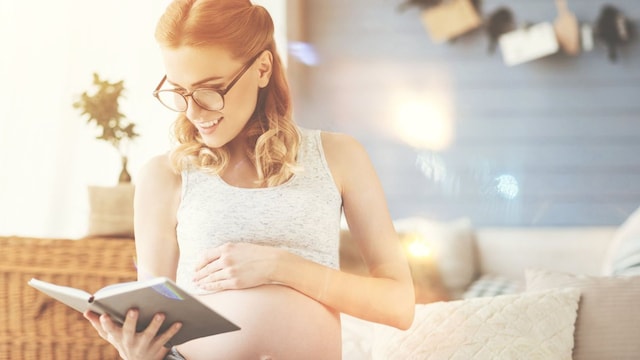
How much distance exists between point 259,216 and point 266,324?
0.45ft

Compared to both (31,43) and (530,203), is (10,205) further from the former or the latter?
(530,203)

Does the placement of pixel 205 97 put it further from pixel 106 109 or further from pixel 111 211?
pixel 106 109

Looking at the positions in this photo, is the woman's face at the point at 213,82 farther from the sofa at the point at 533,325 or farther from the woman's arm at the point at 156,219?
the sofa at the point at 533,325

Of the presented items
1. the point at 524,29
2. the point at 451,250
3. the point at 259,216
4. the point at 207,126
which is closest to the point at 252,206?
the point at 259,216

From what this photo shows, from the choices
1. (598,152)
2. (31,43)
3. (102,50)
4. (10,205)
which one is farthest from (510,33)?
(10,205)

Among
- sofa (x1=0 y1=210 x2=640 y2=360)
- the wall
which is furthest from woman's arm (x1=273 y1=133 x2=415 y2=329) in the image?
the wall

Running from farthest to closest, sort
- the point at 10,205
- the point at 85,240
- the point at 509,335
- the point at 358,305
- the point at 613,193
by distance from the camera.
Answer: the point at 613,193 → the point at 10,205 → the point at 85,240 → the point at 509,335 → the point at 358,305

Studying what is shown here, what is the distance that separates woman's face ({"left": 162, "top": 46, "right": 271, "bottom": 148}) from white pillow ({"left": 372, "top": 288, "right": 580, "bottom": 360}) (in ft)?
1.53

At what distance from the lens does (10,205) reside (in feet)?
5.70

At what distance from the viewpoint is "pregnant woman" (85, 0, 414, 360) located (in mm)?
882

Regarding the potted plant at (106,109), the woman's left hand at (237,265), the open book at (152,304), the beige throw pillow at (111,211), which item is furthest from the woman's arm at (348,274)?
the potted plant at (106,109)

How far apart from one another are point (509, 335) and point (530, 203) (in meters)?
1.12

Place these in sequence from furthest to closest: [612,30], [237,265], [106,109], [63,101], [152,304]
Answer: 1. [612,30]
2. [63,101]
3. [106,109]
4. [237,265]
5. [152,304]

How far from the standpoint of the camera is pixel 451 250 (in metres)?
1.82
